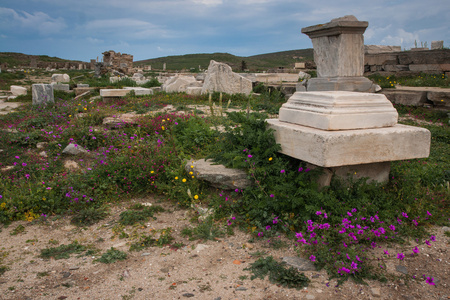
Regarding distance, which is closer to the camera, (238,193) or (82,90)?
(238,193)

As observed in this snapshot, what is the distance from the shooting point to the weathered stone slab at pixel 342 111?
3379 millimetres

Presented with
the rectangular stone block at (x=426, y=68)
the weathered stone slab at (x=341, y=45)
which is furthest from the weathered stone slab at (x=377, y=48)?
the weathered stone slab at (x=341, y=45)

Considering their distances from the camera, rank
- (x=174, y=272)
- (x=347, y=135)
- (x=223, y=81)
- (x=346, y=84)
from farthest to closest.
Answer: (x=223, y=81) < (x=346, y=84) < (x=347, y=135) < (x=174, y=272)

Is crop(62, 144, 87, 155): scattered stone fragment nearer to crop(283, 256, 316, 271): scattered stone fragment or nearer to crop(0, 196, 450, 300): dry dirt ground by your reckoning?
crop(0, 196, 450, 300): dry dirt ground

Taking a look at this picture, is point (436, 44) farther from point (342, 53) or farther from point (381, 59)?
point (342, 53)

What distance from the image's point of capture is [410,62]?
523 inches

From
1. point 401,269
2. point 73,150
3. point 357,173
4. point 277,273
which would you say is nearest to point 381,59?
point 357,173

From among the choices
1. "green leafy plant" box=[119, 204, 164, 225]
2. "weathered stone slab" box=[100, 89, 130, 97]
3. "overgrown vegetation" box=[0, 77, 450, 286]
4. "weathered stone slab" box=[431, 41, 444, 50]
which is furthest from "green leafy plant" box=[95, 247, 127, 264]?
"weathered stone slab" box=[431, 41, 444, 50]

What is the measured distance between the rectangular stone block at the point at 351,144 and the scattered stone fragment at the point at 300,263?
896mm

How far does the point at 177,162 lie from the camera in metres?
4.77

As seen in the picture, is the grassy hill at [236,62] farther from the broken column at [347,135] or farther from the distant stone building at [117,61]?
the broken column at [347,135]

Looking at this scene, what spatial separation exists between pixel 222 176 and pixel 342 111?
1498 millimetres

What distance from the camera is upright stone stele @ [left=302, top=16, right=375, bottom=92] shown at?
7652 mm

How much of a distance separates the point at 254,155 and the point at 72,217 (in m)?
2.25
